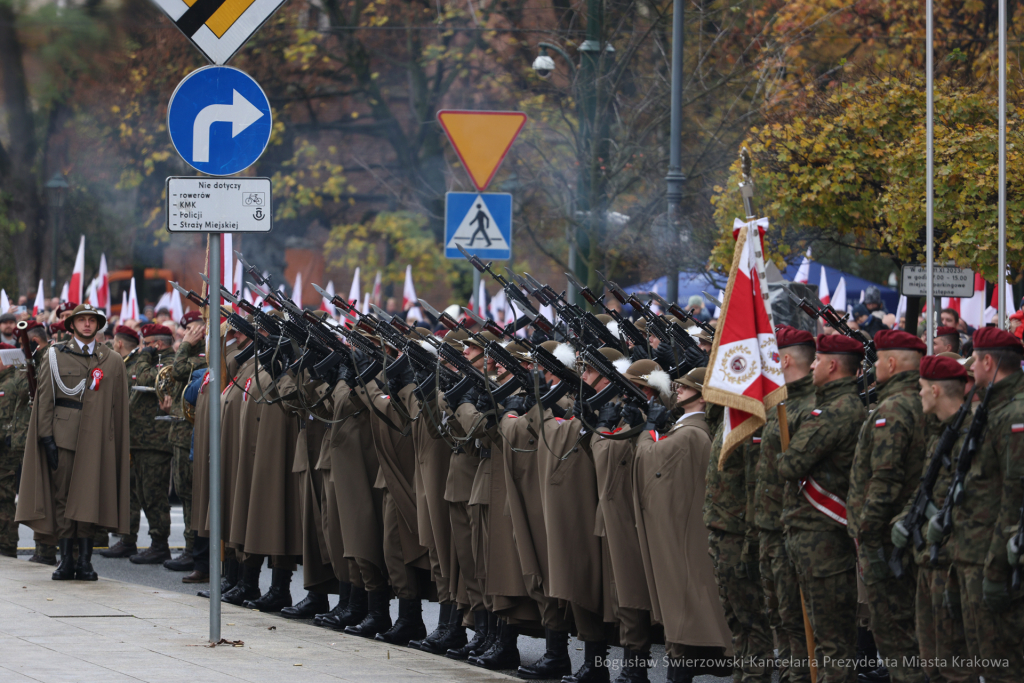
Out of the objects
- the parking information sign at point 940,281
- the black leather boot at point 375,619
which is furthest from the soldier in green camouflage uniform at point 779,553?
the parking information sign at point 940,281

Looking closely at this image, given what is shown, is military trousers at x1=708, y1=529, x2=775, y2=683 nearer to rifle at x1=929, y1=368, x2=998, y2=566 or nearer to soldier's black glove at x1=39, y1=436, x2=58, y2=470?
rifle at x1=929, y1=368, x2=998, y2=566

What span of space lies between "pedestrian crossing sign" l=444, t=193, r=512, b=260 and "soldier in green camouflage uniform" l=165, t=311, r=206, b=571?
8.85 feet

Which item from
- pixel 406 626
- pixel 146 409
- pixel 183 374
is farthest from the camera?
pixel 146 409

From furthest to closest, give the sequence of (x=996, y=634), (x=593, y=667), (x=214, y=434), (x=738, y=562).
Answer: (x=214, y=434)
(x=593, y=667)
(x=738, y=562)
(x=996, y=634)

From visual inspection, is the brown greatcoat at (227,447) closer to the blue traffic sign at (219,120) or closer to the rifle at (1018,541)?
the blue traffic sign at (219,120)

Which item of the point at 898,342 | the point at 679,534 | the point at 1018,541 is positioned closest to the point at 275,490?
the point at 679,534

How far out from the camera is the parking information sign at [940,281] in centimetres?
1320

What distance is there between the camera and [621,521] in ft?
27.1

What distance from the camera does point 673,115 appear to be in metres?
17.2

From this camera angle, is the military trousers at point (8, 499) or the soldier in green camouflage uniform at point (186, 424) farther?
the military trousers at point (8, 499)

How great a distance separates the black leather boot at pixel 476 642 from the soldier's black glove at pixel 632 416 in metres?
1.93

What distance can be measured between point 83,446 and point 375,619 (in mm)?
3501

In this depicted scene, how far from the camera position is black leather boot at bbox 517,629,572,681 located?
8.76 meters

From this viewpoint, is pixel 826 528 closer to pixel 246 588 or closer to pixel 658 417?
pixel 658 417
